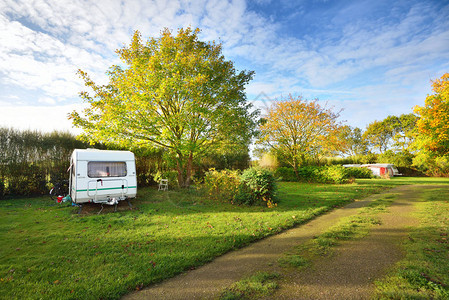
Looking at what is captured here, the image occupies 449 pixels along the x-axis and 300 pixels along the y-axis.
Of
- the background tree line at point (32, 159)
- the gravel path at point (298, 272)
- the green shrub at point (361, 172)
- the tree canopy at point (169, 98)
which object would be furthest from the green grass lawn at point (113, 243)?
the green shrub at point (361, 172)

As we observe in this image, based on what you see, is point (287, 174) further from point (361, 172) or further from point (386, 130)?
point (386, 130)

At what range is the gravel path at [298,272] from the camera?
2822 mm

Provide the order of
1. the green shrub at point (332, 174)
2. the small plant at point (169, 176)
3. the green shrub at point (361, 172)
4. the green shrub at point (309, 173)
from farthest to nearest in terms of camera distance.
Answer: the green shrub at point (361, 172) < the green shrub at point (309, 173) < the green shrub at point (332, 174) < the small plant at point (169, 176)

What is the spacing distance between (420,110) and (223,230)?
12.6m

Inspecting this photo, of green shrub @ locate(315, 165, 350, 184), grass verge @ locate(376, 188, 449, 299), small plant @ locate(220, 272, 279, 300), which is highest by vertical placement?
green shrub @ locate(315, 165, 350, 184)

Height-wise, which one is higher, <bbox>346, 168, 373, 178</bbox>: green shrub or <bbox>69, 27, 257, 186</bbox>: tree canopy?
<bbox>69, 27, 257, 186</bbox>: tree canopy

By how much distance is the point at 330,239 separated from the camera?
4.73 meters

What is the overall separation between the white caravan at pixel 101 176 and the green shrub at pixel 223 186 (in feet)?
12.6

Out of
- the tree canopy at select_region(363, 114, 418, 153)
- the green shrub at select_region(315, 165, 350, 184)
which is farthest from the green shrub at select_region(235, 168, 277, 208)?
the tree canopy at select_region(363, 114, 418, 153)

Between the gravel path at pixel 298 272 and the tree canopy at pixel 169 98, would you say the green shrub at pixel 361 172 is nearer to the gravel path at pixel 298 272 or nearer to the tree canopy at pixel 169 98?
the tree canopy at pixel 169 98

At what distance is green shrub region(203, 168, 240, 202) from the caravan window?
4330 millimetres

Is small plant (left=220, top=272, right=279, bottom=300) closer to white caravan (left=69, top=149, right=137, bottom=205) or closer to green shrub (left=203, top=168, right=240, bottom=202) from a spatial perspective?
green shrub (left=203, top=168, right=240, bottom=202)

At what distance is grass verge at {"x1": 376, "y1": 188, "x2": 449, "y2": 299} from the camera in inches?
106

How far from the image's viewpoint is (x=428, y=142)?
33.6ft
